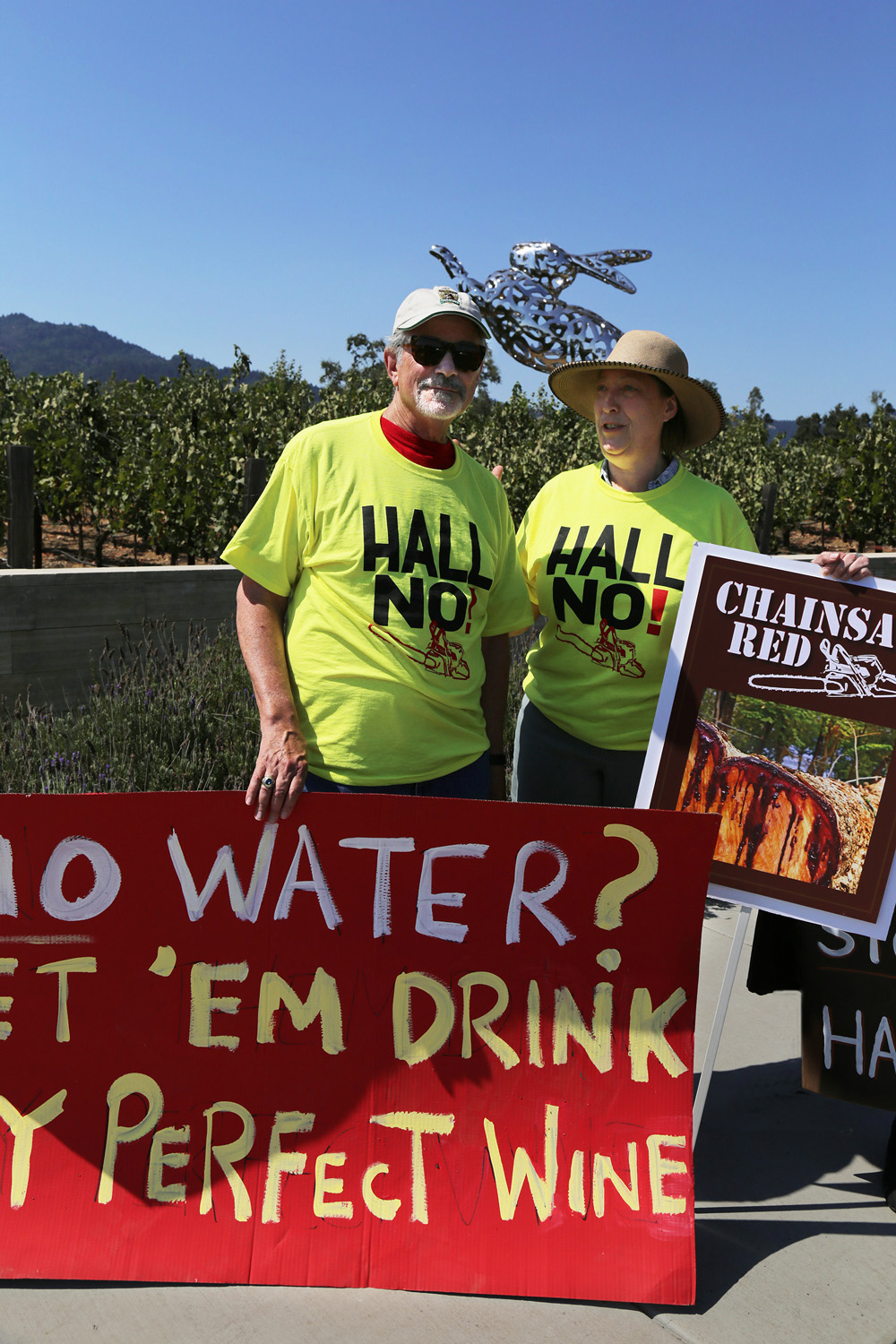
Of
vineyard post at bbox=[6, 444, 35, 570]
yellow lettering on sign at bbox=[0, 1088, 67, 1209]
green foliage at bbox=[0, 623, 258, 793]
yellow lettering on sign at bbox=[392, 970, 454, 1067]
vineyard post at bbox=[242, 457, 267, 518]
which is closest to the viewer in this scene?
yellow lettering on sign at bbox=[0, 1088, 67, 1209]

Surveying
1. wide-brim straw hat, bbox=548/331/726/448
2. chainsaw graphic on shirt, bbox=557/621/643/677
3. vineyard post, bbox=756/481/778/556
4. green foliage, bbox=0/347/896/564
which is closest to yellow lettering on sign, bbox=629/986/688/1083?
chainsaw graphic on shirt, bbox=557/621/643/677

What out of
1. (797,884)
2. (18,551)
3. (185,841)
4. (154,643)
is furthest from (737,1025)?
(18,551)

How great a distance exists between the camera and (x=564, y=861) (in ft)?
6.97

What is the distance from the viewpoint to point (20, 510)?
20.2 feet

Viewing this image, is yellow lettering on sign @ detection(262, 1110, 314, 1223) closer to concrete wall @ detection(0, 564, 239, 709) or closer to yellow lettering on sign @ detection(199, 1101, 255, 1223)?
yellow lettering on sign @ detection(199, 1101, 255, 1223)

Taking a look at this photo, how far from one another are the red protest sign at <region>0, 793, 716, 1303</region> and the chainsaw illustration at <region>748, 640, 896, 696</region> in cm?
40

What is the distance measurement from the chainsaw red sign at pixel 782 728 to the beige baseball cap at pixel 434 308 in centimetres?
74

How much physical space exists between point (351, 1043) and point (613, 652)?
112cm

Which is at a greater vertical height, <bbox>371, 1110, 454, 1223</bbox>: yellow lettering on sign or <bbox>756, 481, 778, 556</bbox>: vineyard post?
<bbox>756, 481, 778, 556</bbox>: vineyard post

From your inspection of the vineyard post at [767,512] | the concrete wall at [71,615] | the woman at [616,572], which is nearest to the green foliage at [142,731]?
the concrete wall at [71,615]

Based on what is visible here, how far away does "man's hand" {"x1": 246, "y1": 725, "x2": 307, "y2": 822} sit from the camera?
6.66 feet

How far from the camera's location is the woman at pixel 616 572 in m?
2.53

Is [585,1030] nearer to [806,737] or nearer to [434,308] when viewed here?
[806,737]

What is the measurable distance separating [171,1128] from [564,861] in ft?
3.18
